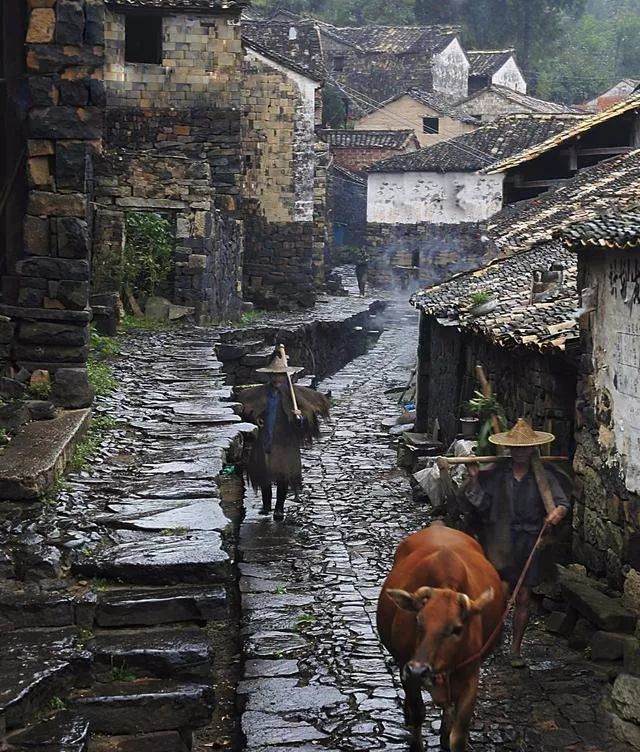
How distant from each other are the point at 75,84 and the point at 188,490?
4.25 m

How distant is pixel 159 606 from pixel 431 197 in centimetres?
3370

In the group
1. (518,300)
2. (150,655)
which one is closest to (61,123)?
(518,300)

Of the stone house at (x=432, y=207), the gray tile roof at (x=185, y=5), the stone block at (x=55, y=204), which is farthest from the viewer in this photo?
the stone house at (x=432, y=207)

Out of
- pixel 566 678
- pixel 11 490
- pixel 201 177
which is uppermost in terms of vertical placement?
pixel 201 177

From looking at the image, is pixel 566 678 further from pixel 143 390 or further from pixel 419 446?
pixel 419 446

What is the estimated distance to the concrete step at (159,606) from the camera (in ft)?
20.8

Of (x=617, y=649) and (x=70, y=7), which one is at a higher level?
(x=70, y=7)

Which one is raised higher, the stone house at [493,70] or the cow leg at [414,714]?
the stone house at [493,70]

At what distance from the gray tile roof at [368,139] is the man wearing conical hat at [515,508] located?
118ft

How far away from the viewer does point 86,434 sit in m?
10.1

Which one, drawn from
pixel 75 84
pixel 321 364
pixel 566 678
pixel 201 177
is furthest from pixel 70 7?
pixel 321 364

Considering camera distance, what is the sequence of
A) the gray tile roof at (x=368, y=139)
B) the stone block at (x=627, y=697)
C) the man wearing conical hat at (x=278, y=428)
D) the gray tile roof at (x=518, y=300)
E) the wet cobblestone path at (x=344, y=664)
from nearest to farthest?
the wet cobblestone path at (x=344, y=664)
the stone block at (x=627, y=697)
the gray tile roof at (x=518, y=300)
the man wearing conical hat at (x=278, y=428)
the gray tile roof at (x=368, y=139)

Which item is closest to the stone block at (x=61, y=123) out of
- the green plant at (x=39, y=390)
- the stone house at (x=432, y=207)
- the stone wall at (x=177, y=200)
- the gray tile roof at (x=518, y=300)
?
the green plant at (x=39, y=390)

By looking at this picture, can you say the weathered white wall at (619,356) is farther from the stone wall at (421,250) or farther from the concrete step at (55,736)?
the stone wall at (421,250)
